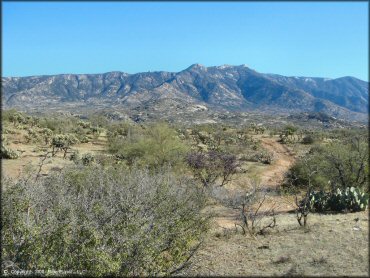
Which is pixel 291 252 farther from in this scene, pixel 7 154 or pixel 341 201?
pixel 7 154

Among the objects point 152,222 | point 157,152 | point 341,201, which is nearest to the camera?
point 152,222

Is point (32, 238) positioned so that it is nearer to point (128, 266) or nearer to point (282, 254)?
point (128, 266)

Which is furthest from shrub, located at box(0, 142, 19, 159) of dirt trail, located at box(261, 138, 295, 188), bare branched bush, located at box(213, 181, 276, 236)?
dirt trail, located at box(261, 138, 295, 188)

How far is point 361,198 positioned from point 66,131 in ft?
111

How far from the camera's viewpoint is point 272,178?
1133 inches

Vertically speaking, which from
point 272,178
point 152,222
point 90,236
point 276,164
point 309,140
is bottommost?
point 276,164

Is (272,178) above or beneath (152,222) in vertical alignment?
beneath

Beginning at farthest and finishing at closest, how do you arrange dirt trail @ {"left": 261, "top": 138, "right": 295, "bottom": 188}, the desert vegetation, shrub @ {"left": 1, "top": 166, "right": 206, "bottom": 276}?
1. dirt trail @ {"left": 261, "top": 138, "right": 295, "bottom": 188}
2. the desert vegetation
3. shrub @ {"left": 1, "top": 166, "right": 206, "bottom": 276}

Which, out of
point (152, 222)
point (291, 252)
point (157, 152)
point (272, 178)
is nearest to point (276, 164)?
point (272, 178)

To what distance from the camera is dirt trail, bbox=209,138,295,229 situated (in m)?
15.9

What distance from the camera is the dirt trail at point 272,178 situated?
52.2 ft

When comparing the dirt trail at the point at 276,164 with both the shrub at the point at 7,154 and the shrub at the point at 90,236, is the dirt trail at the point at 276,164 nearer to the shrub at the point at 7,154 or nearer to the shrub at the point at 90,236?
the shrub at the point at 7,154

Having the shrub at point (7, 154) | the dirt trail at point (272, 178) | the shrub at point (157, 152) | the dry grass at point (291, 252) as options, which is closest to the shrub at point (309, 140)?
Answer: the dirt trail at point (272, 178)

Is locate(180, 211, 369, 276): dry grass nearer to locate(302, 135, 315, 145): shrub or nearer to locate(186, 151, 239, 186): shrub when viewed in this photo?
locate(186, 151, 239, 186): shrub
